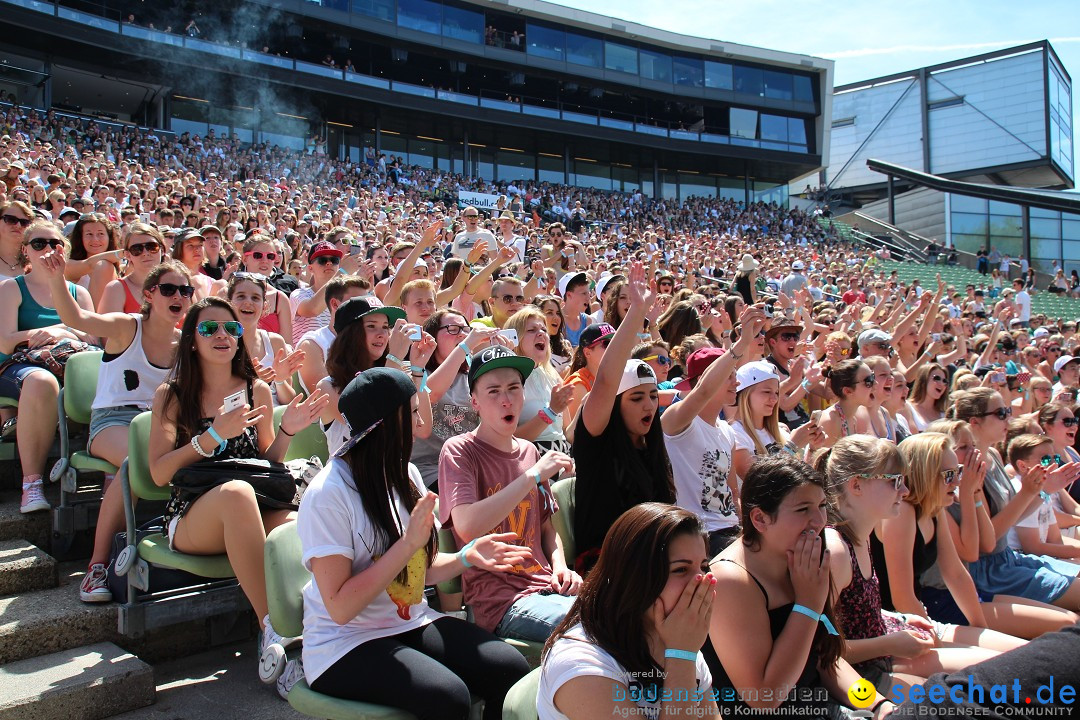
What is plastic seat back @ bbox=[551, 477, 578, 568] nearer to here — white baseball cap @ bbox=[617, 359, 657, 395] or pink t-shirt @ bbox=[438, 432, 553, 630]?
pink t-shirt @ bbox=[438, 432, 553, 630]

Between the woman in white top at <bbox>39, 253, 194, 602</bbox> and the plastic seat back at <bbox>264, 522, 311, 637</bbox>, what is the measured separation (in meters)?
1.50

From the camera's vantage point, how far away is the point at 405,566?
2629 mm

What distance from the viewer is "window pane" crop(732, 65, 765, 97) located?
4381cm

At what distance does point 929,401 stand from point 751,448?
10.2 feet

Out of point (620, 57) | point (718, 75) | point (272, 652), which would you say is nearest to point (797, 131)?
point (718, 75)

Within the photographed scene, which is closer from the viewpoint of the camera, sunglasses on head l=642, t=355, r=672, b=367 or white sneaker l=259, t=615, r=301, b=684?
white sneaker l=259, t=615, r=301, b=684

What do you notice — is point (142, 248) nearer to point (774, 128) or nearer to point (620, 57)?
point (620, 57)

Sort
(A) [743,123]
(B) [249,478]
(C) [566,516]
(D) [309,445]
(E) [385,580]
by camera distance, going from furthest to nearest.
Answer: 1. (A) [743,123]
2. (D) [309,445]
3. (C) [566,516]
4. (B) [249,478]
5. (E) [385,580]

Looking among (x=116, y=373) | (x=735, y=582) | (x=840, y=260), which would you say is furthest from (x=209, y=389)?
(x=840, y=260)

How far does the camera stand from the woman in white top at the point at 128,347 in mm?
3896

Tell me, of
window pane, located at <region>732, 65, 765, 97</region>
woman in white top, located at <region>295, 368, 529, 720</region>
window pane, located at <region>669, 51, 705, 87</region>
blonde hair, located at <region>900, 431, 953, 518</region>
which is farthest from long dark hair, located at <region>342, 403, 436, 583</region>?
window pane, located at <region>732, 65, 765, 97</region>

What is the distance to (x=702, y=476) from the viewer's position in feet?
12.6

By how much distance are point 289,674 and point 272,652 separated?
14 centimetres

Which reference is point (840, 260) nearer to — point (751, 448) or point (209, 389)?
point (751, 448)
